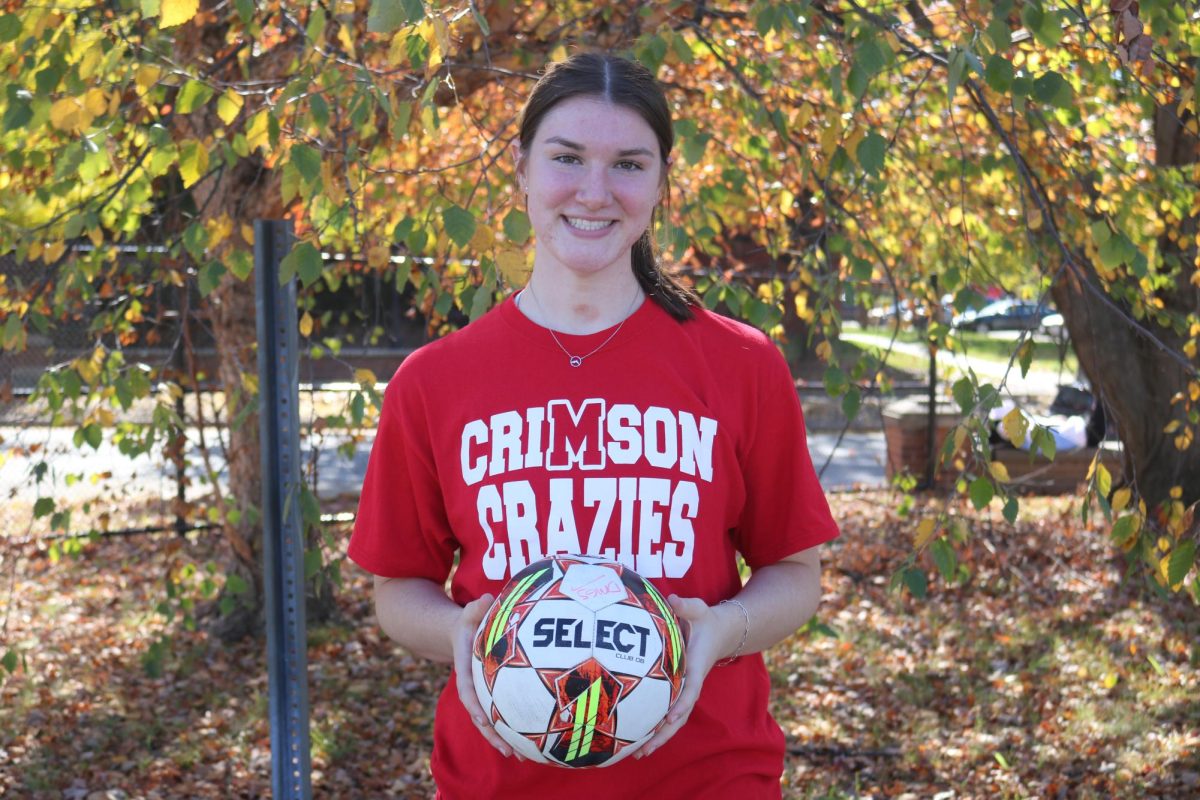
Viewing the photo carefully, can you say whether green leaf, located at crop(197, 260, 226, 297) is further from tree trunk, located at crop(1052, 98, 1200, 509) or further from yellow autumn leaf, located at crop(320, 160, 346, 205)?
tree trunk, located at crop(1052, 98, 1200, 509)

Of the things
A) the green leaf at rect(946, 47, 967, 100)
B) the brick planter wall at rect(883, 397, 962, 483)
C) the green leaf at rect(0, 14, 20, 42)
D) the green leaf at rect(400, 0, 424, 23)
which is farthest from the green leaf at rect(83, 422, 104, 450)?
the brick planter wall at rect(883, 397, 962, 483)

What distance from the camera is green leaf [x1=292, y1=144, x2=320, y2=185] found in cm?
299

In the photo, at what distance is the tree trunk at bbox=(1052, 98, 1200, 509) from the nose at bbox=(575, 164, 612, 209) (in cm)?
544

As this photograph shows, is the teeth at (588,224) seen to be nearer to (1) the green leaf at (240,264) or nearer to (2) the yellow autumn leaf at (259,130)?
(2) the yellow autumn leaf at (259,130)

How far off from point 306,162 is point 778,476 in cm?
146

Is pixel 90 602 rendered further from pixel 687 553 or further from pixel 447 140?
pixel 687 553

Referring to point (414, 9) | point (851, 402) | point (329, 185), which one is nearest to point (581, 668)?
point (414, 9)

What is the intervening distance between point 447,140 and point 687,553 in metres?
6.55

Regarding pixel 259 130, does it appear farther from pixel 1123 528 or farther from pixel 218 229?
pixel 1123 528

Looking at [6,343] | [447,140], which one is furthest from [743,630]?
[447,140]

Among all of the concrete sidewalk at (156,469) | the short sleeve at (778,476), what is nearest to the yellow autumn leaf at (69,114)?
the short sleeve at (778,476)

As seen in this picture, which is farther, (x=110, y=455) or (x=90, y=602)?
(x=110, y=455)

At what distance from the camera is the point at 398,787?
17.8ft

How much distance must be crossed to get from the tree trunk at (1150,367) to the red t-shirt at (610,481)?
17.3ft
